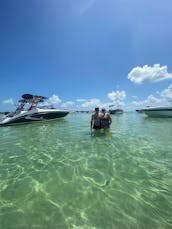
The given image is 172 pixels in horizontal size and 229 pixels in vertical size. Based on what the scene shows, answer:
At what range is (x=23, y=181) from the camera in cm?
370

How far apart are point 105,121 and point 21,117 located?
1099 centimetres

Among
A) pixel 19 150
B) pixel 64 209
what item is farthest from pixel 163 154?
pixel 19 150

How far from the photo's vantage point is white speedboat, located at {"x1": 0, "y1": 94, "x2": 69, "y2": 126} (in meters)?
16.5

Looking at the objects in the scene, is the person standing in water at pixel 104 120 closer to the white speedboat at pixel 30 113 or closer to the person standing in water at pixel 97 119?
the person standing in water at pixel 97 119

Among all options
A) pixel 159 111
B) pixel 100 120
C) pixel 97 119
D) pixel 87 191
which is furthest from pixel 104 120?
pixel 159 111

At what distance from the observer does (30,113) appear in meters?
17.1

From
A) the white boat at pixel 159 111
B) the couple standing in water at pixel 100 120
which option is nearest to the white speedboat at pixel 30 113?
the couple standing in water at pixel 100 120

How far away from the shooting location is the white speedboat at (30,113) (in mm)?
16500

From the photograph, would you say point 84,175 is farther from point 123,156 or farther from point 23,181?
point 123,156

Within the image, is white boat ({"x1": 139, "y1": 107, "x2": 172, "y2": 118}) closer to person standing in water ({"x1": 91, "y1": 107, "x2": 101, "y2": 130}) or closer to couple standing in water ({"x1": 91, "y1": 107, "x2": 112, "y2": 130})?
couple standing in water ({"x1": 91, "y1": 107, "x2": 112, "y2": 130})

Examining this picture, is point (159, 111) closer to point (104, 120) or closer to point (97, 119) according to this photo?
point (104, 120)

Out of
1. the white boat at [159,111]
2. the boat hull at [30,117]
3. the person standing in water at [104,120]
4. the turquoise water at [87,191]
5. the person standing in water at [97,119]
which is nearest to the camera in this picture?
the turquoise water at [87,191]

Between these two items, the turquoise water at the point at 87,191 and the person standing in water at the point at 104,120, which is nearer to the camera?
the turquoise water at the point at 87,191

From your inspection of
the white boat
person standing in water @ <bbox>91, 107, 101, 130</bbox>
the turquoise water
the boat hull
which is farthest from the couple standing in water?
the white boat
